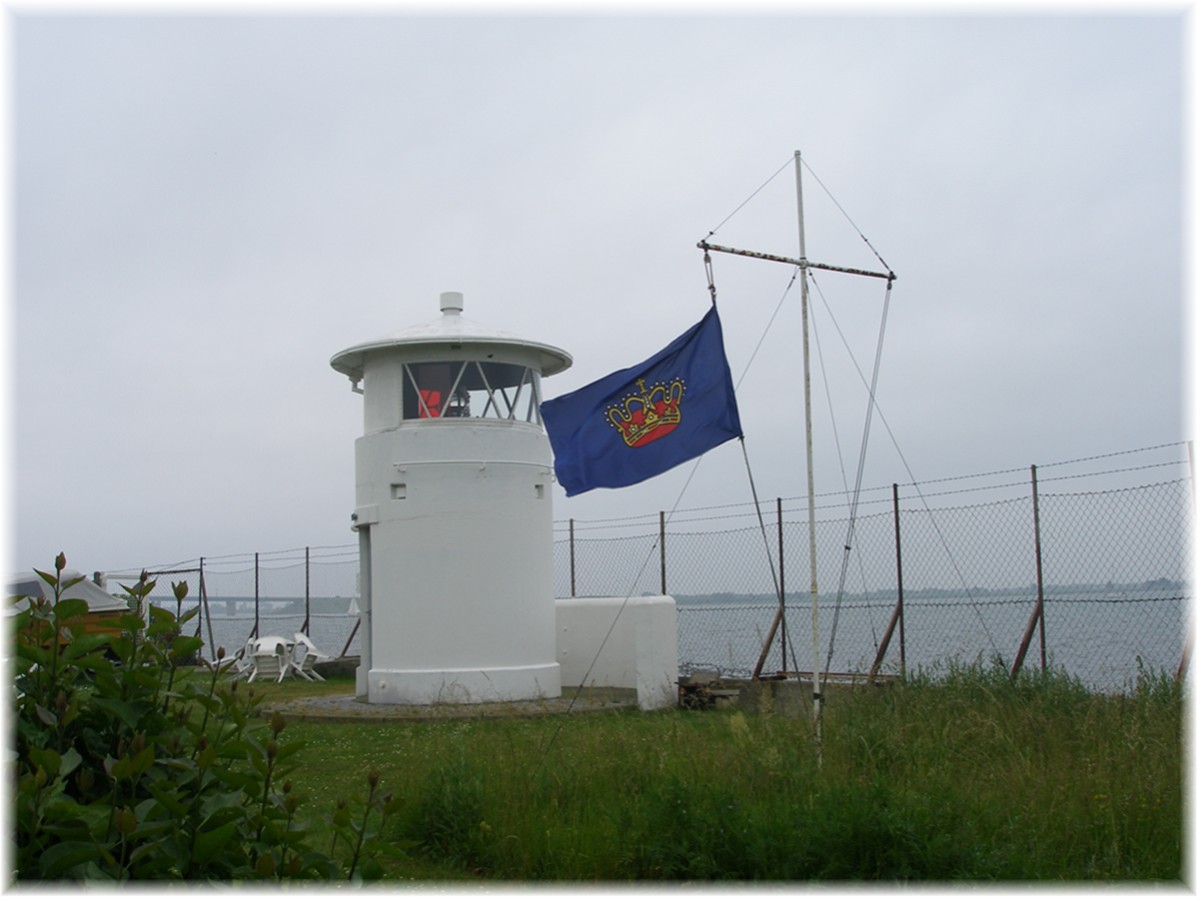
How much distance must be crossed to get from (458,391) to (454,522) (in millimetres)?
1989

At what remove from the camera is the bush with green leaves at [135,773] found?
343 centimetres

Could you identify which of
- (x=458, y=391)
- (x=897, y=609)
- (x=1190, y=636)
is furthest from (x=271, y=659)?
(x=1190, y=636)

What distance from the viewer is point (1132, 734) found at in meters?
8.14

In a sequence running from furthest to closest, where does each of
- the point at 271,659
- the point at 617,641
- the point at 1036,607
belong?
the point at 271,659, the point at 617,641, the point at 1036,607

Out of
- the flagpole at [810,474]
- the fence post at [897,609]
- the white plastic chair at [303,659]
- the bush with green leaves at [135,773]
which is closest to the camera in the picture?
the bush with green leaves at [135,773]

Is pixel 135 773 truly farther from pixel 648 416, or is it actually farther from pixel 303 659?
→ pixel 303 659

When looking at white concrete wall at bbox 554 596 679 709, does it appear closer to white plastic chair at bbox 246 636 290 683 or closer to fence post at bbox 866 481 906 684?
fence post at bbox 866 481 906 684

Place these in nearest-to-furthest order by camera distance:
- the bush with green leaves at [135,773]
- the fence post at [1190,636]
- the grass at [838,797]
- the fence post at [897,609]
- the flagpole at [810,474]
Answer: the bush with green leaves at [135,773]
the grass at [838,797]
the flagpole at [810,474]
the fence post at [1190,636]
the fence post at [897,609]

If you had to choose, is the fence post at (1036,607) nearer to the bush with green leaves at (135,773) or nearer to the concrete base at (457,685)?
the concrete base at (457,685)

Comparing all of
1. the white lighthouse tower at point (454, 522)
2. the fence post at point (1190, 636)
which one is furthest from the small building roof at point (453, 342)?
the fence post at point (1190, 636)

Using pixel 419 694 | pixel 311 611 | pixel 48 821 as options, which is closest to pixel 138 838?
pixel 48 821

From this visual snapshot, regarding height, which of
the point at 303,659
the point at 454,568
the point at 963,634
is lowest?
the point at 303,659

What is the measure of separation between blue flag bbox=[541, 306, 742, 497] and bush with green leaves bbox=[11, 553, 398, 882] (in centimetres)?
673

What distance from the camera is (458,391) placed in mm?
17250
